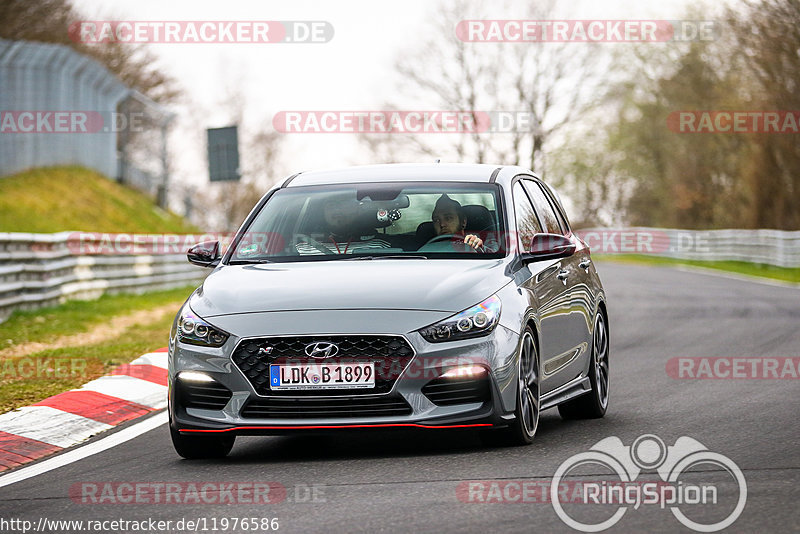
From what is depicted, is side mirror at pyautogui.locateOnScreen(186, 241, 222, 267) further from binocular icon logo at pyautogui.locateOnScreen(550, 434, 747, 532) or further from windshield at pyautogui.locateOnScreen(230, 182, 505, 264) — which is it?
binocular icon logo at pyautogui.locateOnScreen(550, 434, 747, 532)

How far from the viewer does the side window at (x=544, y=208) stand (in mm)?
9790

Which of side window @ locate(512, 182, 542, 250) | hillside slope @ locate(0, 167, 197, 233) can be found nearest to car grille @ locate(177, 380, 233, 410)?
side window @ locate(512, 182, 542, 250)

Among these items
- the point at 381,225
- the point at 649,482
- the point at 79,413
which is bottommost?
the point at 79,413

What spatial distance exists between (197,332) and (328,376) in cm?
81

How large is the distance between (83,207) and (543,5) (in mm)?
25906

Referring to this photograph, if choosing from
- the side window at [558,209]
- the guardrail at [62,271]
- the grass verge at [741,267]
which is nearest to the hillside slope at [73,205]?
the guardrail at [62,271]

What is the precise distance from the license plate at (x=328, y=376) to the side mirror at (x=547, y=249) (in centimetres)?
153

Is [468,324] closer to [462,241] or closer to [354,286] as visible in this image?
[354,286]

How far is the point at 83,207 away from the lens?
131ft

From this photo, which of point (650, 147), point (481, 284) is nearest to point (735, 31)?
point (650, 147)

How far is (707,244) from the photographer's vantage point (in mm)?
51188

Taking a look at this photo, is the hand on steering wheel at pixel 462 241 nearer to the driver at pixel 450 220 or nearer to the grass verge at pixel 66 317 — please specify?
the driver at pixel 450 220

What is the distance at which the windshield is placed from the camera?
8.67 metres

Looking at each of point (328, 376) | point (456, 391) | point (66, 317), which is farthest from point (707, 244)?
point (328, 376)
